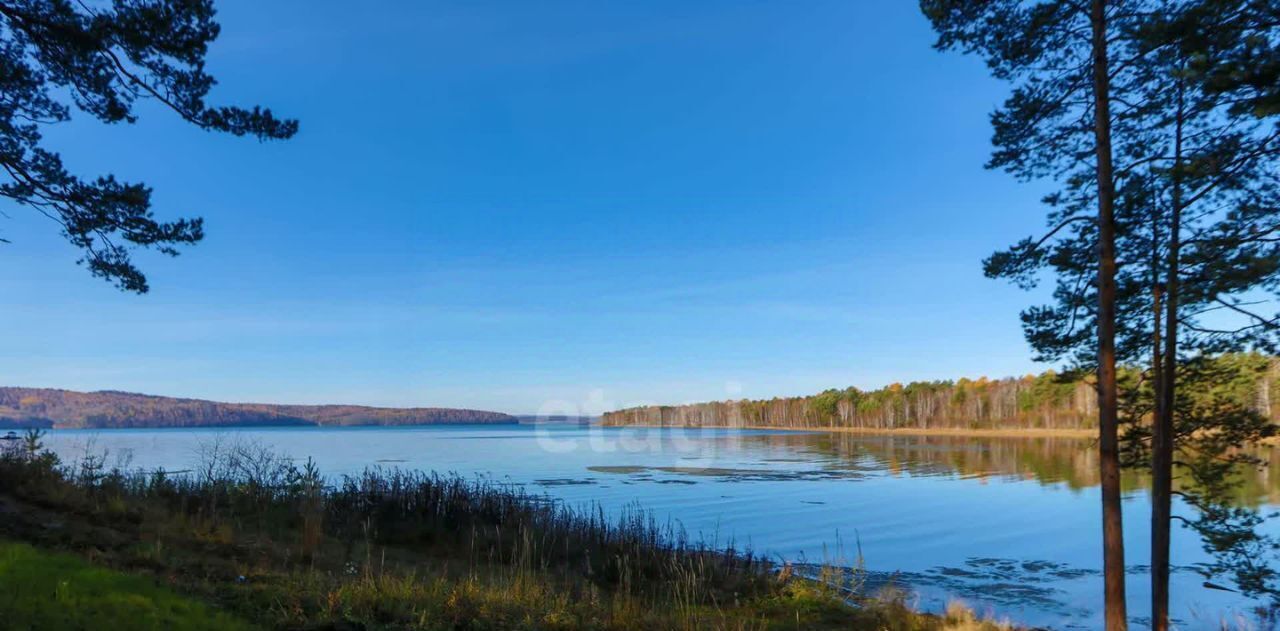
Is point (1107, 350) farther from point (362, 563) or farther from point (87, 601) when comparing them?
point (87, 601)

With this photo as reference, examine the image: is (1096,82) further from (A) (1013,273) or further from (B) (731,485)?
(B) (731,485)

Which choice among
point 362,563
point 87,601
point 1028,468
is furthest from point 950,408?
point 87,601

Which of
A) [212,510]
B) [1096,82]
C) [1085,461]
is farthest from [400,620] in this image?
[1085,461]

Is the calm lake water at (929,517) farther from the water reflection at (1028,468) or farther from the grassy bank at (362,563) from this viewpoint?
the grassy bank at (362,563)

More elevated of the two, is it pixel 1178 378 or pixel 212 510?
pixel 1178 378

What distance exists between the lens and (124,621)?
5691 millimetres

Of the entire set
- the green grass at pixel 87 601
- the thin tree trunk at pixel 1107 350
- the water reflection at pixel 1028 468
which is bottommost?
the water reflection at pixel 1028 468

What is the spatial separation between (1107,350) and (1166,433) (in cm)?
207

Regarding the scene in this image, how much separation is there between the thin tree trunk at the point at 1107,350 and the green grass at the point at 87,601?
1045 centimetres

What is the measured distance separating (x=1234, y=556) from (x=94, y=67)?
18.4 m

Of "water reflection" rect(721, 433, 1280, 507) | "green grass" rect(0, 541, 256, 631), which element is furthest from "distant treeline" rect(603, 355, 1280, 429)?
"green grass" rect(0, 541, 256, 631)

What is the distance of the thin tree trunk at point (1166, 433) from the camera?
10.3 meters

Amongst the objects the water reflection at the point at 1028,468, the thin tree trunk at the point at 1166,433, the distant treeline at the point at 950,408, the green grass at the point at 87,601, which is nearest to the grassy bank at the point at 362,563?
the green grass at the point at 87,601

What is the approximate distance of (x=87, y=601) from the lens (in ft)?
19.6
